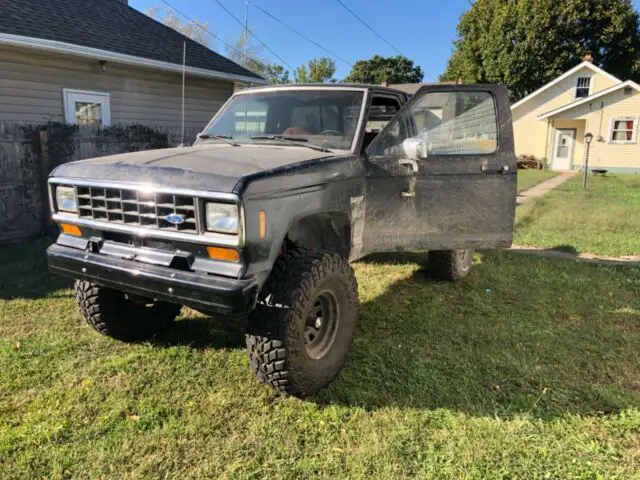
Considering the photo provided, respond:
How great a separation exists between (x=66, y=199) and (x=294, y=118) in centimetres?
187

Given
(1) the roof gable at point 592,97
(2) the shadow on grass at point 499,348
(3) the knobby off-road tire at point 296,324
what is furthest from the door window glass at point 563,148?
(3) the knobby off-road tire at point 296,324

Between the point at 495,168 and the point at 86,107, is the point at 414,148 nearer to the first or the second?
the point at 495,168

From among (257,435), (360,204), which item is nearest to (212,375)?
(257,435)

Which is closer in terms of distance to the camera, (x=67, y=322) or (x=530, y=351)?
(x=530, y=351)

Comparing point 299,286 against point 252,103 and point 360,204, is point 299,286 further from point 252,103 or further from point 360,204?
point 252,103

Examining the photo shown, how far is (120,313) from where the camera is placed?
387 centimetres

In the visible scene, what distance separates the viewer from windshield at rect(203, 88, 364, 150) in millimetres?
3928

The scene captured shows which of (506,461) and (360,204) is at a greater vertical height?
(360,204)

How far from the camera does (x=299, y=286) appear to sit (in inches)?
118

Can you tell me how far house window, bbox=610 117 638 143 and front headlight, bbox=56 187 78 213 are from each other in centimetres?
2709

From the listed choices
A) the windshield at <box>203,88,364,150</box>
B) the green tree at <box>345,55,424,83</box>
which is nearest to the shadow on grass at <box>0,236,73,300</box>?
the windshield at <box>203,88,364,150</box>

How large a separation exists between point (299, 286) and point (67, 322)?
99.8 inches

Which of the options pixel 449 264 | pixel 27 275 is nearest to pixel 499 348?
pixel 449 264

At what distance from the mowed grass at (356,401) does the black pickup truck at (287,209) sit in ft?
1.12
